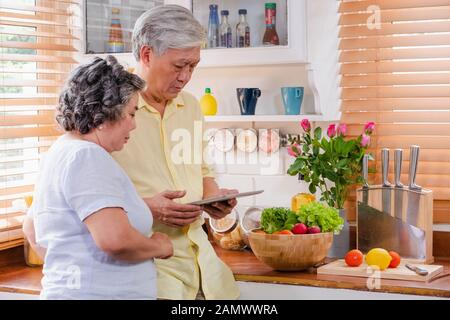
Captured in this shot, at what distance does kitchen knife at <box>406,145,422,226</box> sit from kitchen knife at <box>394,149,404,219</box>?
0.03 m

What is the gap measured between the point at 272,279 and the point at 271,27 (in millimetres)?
1011

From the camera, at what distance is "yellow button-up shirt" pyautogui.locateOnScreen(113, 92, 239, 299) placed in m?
2.29

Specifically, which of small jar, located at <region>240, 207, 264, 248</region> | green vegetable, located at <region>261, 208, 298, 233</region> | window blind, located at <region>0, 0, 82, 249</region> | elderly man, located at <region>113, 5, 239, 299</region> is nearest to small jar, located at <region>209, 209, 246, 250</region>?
small jar, located at <region>240, 207, 264, 248</region>

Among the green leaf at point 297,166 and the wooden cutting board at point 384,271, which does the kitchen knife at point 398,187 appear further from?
the green leaf at point 297,166

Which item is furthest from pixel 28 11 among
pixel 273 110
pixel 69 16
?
pixel 273 110

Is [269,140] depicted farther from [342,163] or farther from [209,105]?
[342,163]

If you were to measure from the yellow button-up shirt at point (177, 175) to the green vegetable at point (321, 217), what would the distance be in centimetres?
44

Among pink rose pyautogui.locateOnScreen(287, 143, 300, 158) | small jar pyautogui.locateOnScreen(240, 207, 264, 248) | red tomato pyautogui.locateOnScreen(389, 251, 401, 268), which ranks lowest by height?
red tomato pyautogui.locateOnScreen(389, 251, 401, 268)

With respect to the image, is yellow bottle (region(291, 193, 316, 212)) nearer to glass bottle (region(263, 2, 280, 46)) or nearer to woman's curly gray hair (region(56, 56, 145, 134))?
glass bottle (region(263, 2, 280, 46))

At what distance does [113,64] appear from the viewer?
191cm

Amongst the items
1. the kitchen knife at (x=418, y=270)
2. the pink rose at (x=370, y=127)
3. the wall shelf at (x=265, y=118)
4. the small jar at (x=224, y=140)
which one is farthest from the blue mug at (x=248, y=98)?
the kitchen knife at (x=418, y=270)

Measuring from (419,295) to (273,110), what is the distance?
1085 mm

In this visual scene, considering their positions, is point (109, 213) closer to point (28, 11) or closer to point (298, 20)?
point (298, 20)

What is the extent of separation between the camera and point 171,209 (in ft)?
7.16
